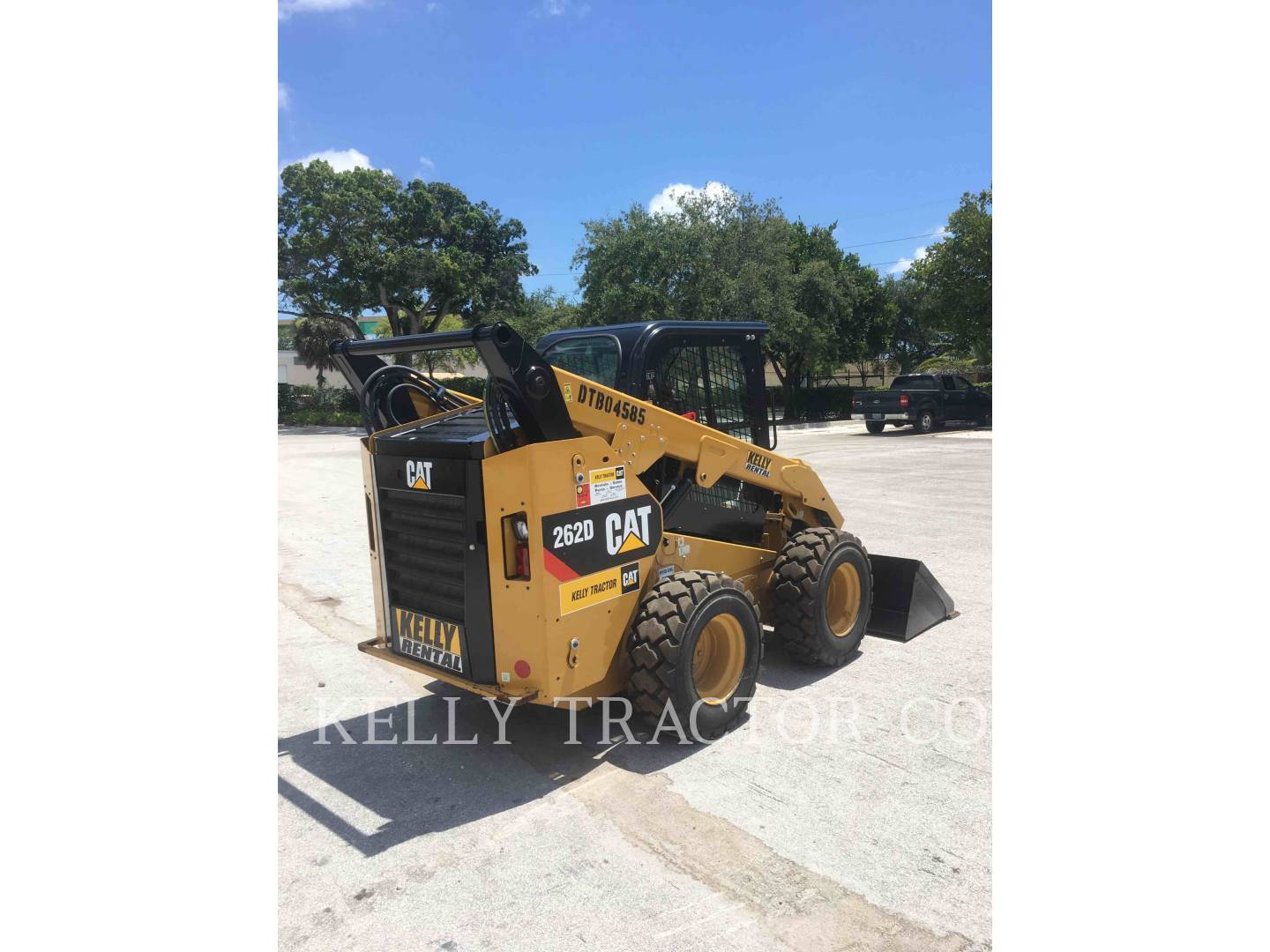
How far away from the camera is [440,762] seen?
4.13 m

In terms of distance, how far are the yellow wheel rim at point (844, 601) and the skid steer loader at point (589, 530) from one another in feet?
0.05

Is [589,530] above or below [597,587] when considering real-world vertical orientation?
above

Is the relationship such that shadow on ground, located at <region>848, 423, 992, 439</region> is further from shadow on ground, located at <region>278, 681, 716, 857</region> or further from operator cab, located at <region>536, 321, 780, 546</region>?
shadow on ground, located at <region>278, 681, 716, 857</region>

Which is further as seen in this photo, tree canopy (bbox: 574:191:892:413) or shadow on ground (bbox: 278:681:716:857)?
tree canopy (bbox: 574:191:892:413)

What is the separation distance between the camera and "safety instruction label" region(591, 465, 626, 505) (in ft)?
12.9

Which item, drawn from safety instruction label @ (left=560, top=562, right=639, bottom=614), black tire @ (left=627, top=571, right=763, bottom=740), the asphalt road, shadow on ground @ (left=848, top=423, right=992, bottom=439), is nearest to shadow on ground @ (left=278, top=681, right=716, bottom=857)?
the asphalt road

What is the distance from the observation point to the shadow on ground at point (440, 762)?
3.62 meters

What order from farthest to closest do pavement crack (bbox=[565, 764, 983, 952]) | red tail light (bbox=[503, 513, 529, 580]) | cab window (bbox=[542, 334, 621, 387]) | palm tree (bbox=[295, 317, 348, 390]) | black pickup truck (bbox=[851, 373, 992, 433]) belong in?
palm tree (bbox=[295, 317, 348, 390]) < black pickup truck (bbox=[851, 373, 992, 433]) < cab window (bbox=[542, 334, 621, 387]) < red tail light (bbox=[503, 513, 529, 580]) < pavement crack (bbox=[565, 764, 983, 952])

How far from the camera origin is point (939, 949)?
2.70 metres

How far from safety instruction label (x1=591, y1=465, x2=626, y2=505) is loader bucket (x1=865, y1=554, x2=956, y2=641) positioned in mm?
2646

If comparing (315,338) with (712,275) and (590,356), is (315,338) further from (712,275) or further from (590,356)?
(590,356)

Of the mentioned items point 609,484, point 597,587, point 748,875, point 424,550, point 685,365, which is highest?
point 685,365

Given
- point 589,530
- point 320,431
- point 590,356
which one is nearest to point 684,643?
point 589,530

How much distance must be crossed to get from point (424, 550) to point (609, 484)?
991mm
